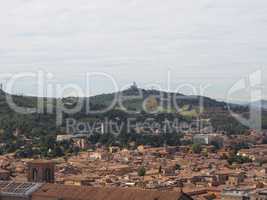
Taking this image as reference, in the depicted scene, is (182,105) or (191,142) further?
(182,105)

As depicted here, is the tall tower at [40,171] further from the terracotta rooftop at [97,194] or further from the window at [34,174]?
the terracotta rooftop at [97,194]

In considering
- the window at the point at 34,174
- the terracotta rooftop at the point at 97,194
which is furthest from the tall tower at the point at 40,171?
the terracotta rooftop at the point at 97,194

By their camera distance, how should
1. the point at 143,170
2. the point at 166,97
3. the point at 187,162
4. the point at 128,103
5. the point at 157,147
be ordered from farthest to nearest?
1. the point at 166,97
2. the point at 128,103
3. the point at 157,147
4. the point at 187,162
5. the point at 143,170

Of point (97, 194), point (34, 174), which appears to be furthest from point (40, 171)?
point (97, 194)

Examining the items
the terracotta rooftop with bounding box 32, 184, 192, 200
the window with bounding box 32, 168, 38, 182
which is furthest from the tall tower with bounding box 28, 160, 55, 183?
the terracotta rooftop with bounding box 32, 184, 192, 200

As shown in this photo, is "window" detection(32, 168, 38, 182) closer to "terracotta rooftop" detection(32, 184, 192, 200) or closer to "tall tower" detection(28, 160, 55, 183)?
"tall tower" detection(28, 160, 55, 183)

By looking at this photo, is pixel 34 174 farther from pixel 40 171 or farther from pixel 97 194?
pixel 97 194

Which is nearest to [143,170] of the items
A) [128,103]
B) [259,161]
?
[259,161]

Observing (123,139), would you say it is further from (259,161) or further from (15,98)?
(15,98)
